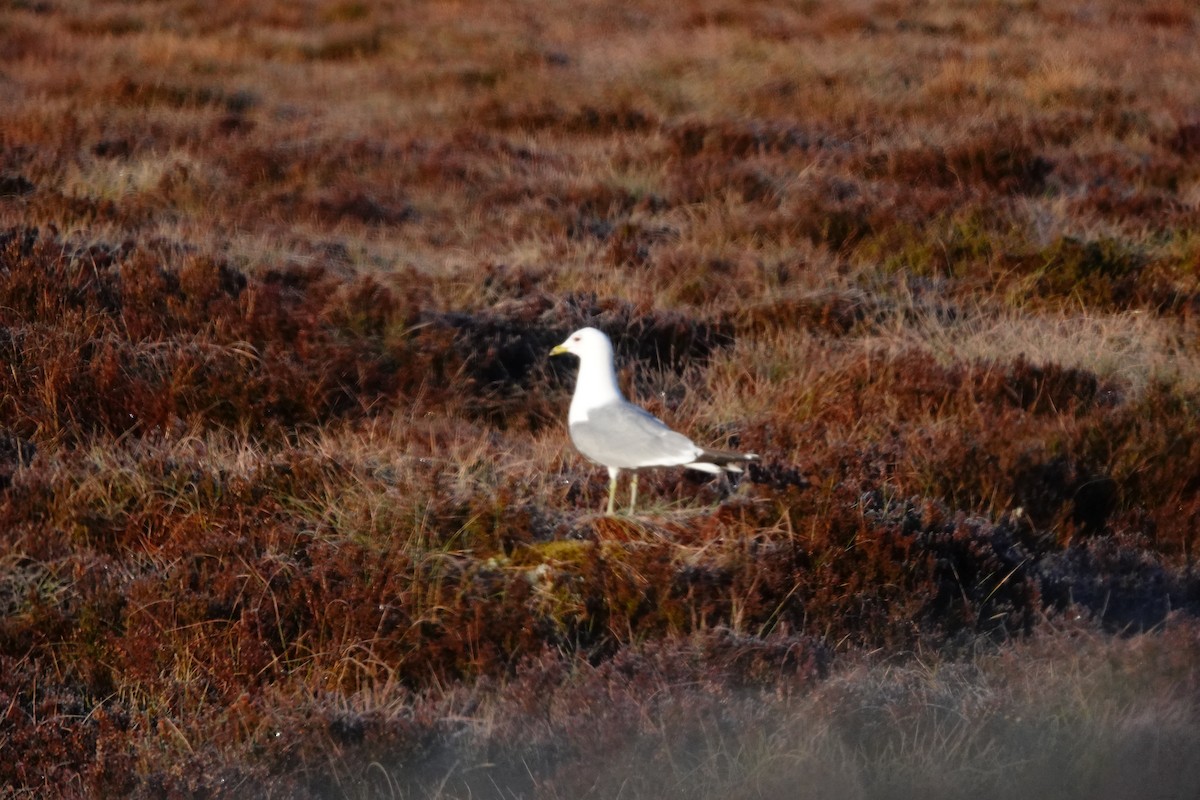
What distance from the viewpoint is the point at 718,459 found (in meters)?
3.26

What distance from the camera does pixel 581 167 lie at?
31.3 feet

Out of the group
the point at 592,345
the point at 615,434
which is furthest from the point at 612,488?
the point at 592,345

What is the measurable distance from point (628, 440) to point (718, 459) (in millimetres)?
244

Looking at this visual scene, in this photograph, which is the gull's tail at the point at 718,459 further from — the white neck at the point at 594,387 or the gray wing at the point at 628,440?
the white neck at the point at 594,387

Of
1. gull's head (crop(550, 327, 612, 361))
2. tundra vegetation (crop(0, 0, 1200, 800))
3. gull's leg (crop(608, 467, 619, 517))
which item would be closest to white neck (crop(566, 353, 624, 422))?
gull's head (crop(550, 327, 612, 361))

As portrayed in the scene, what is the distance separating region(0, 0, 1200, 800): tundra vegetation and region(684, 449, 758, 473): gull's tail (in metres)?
0.27

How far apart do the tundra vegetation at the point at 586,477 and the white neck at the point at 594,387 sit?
1.10 ft


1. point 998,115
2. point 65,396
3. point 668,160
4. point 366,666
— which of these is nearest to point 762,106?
point 998,115

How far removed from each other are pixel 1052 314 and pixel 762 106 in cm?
624

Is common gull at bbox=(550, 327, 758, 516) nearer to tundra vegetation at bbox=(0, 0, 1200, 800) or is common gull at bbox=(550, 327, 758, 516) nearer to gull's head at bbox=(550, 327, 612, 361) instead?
gull's head at bbox=(550, 327, 612, 361)

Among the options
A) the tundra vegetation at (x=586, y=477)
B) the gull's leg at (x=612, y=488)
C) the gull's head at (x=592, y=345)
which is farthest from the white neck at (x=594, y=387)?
the tundra vegetation at (x=586, y=477)

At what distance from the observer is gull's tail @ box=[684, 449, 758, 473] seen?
3174 mm

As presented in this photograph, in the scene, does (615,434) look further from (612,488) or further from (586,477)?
(586,477)

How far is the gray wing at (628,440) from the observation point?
3287 millimetres
